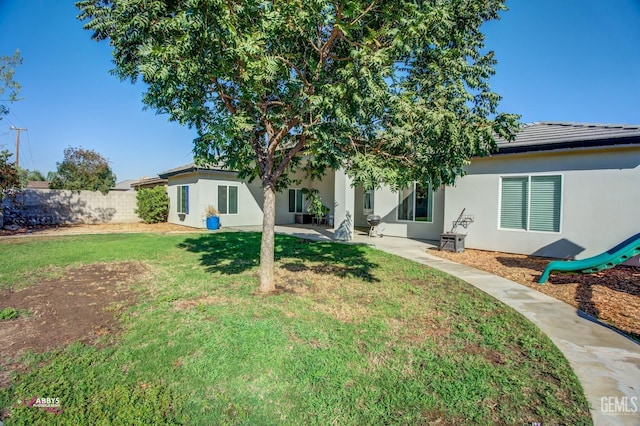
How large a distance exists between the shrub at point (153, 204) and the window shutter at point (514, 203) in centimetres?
1843

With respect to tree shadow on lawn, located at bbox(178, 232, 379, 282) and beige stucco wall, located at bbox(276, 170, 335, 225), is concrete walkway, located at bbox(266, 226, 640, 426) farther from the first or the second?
beige stucco wall, located at bbox(276, 170, 335, 225)

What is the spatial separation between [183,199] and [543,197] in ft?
56.9

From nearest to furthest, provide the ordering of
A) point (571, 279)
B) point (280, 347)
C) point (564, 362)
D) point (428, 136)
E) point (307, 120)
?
point (564, 362), point (280, 347), point (428, 136), point (307, 120), point (571, 279)

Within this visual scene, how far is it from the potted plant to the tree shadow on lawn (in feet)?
8.71

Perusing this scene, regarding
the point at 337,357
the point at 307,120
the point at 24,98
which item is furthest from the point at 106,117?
the point at 337,357

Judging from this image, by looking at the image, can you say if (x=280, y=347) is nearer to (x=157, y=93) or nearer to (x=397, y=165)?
(x=397, y=165)

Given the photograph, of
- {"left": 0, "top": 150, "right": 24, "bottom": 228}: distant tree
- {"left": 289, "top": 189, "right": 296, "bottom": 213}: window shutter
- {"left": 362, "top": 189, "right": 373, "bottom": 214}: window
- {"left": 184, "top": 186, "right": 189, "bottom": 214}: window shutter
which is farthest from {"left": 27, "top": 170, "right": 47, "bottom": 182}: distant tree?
{"left": 362, "top": 189, "right": 373, "bottom": 214}: window

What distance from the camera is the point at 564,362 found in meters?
3.48

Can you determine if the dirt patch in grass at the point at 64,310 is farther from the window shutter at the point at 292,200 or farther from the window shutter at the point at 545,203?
the window shutter at the point at 292,200

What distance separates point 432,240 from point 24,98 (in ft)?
69.4

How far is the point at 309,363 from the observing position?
3471 millimetres

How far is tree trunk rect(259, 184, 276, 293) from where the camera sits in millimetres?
5906

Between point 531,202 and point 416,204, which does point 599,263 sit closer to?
point 531,202

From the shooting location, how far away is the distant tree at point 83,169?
3272 centimetres
